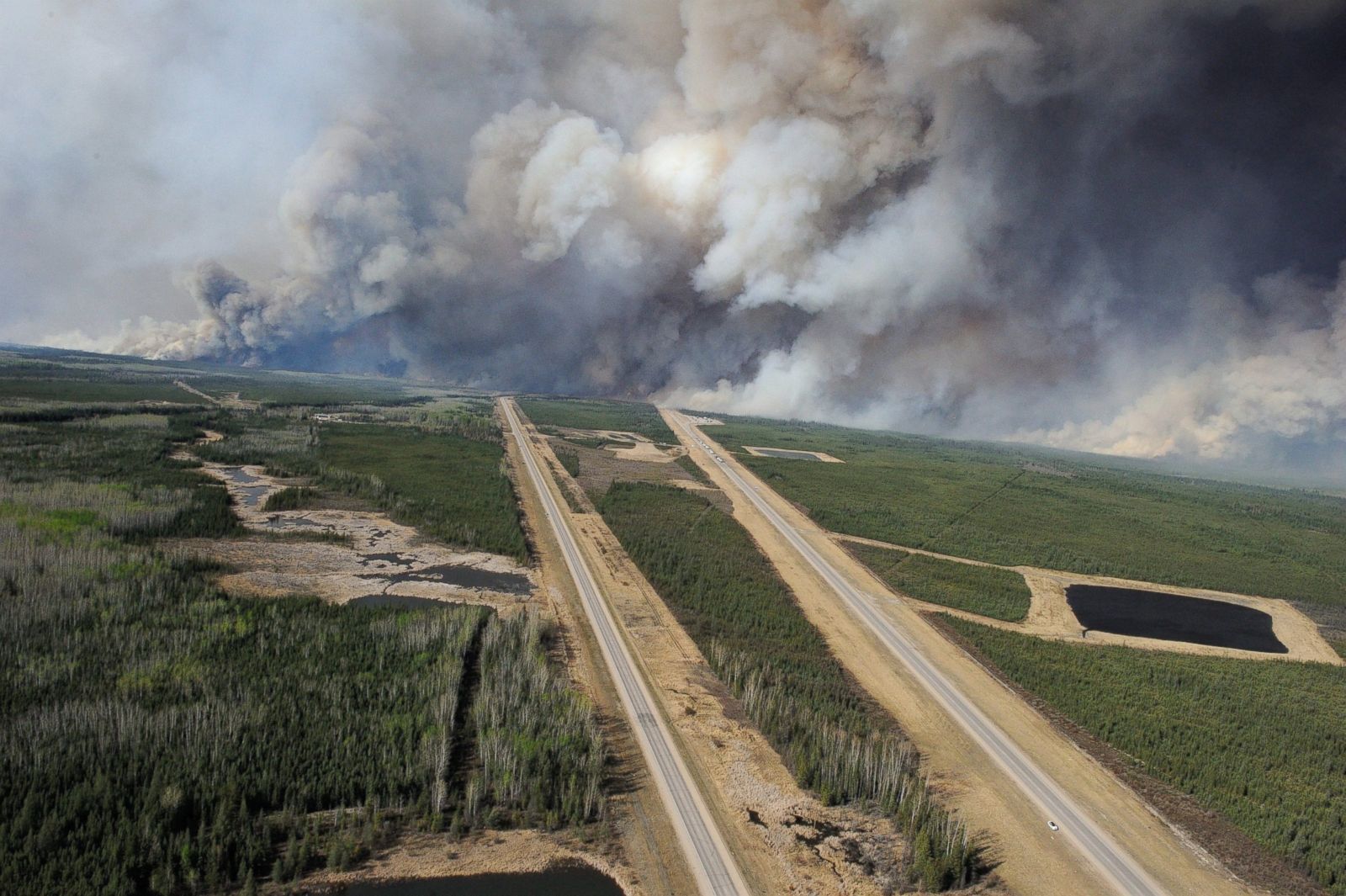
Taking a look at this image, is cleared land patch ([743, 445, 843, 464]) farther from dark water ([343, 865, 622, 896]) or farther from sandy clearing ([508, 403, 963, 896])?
dark water ([343, 865, 622, 896])

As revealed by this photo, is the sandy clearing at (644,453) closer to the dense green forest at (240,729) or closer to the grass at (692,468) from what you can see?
the grass at (692,468)

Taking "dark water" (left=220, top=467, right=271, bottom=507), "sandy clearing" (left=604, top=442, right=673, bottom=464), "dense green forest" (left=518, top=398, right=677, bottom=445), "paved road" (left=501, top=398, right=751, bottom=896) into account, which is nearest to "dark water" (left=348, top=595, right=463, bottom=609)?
"paved road" (left=501, top=398, right=751, bottom=896)

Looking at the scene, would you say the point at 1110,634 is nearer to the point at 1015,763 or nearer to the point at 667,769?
the point at 1015,763

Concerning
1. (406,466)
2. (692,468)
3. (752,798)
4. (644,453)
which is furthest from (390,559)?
(644,453)

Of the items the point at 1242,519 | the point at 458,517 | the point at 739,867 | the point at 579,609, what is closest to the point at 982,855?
the point at 739,867

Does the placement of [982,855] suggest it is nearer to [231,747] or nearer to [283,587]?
[231,747]
